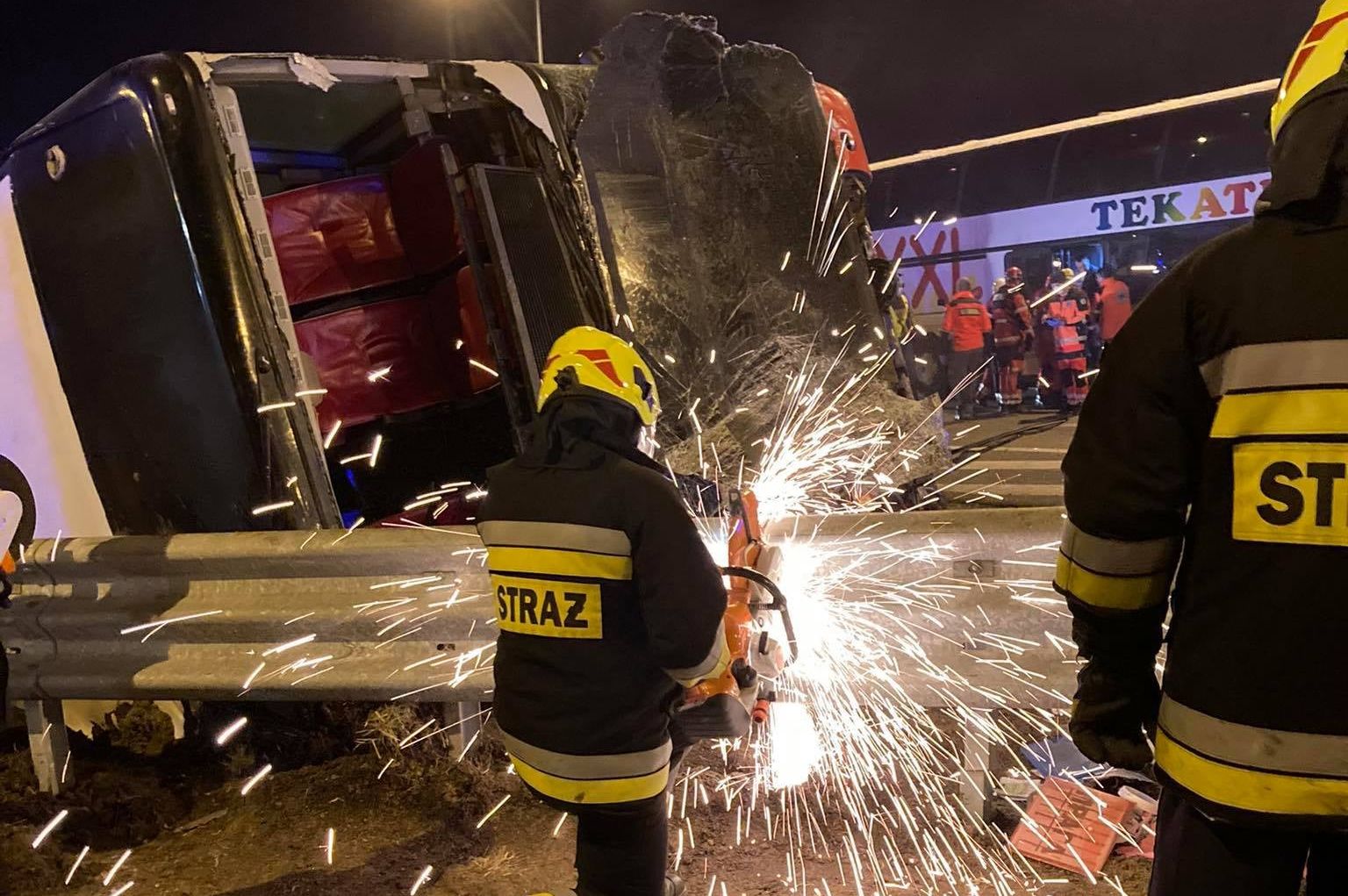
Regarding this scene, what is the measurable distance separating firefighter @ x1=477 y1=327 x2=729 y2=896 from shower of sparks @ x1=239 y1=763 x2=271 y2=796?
1636 millimetres

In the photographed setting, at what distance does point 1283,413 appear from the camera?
4.44 feet

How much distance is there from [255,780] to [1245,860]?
10.6ft

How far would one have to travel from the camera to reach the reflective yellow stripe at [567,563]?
2117mm

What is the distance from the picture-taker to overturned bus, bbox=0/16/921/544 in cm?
354

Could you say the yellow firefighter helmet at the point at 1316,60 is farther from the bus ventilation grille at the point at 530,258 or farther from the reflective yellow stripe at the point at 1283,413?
the bus ventilation grille at the point at 530,258

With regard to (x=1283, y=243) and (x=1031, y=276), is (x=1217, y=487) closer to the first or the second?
(x=1283, y=243)

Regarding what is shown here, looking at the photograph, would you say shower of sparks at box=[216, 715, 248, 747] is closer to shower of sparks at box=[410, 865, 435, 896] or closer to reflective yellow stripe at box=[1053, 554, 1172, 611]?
shower of sparks at box=[410, 865, 435, 896]

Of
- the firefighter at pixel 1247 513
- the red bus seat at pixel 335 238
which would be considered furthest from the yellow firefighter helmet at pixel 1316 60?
the red bus seat at pixel 335 238

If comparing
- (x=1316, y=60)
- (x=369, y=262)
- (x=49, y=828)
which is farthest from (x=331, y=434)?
(x=1316, y=60)

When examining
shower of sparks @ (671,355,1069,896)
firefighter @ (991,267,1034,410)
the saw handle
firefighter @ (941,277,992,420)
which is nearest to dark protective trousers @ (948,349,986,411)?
firefighter @ (941,277,992,420)

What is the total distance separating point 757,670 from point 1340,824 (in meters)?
1.49

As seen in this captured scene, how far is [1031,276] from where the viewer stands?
43.9ft

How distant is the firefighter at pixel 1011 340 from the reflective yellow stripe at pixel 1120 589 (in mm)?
10588

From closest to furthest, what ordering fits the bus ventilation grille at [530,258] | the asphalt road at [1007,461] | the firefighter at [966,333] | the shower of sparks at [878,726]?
the shower of sparks at [878,726] → the bus ventilation grille at [530,258] → the asphalt road at [1007,461] → the firefighter at [966,333]
